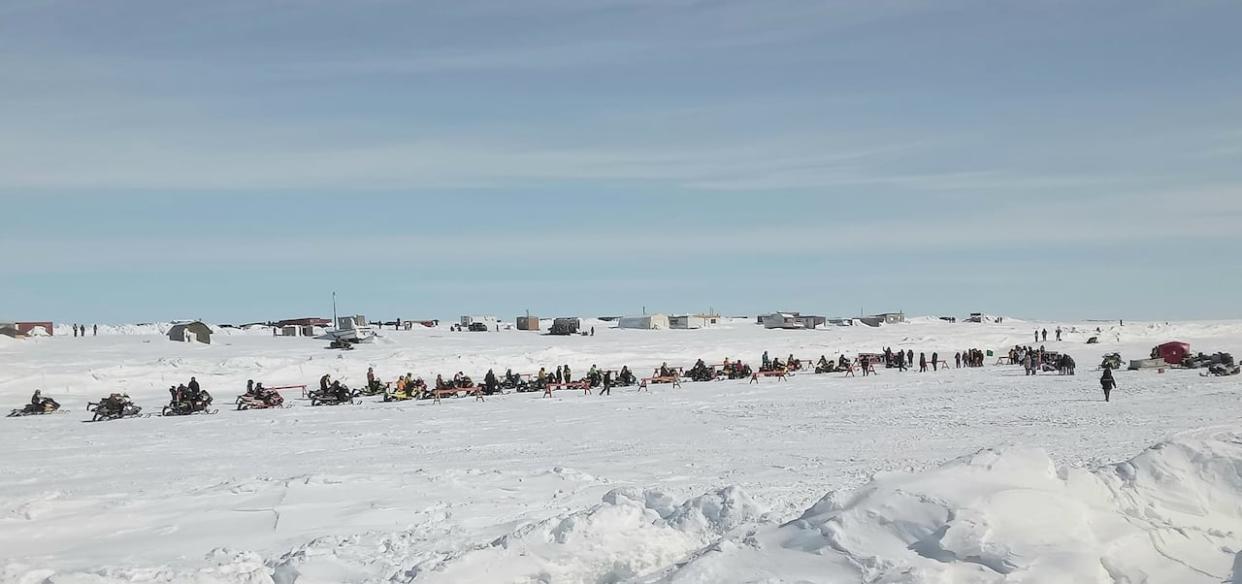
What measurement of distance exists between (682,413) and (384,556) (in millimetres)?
18741

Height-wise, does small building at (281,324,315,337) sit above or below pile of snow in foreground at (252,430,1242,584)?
above

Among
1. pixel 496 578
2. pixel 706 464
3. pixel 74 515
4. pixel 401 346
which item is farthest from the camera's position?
pixel 401 346

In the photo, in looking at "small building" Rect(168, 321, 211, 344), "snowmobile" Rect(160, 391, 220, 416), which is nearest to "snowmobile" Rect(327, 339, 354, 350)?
"small building" Rect(168, 321, 211, 344)

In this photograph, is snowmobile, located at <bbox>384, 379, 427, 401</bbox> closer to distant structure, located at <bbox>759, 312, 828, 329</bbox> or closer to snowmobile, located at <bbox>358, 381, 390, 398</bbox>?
snowmobile, located at <bbox>358, 381, 390, 398</bbox>

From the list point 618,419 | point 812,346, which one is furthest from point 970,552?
point 812,346

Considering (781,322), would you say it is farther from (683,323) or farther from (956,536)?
(956,536)

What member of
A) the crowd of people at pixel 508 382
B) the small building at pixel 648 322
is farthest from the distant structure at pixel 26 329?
the small building at pixel 648 322

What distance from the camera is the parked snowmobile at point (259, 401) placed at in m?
32.7

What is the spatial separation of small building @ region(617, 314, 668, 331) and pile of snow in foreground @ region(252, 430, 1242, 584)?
80.9 meters

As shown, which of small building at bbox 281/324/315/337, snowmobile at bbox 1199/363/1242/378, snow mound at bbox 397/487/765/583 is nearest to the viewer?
snow mound at bbox 397/487/765/583

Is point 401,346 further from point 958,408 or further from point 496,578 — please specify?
point 496,578

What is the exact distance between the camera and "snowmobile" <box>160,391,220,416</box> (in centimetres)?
3130

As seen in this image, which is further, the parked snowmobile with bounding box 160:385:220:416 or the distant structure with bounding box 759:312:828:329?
the distant structure with bounding box 759:312:828:329

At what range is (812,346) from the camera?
69062 mm
